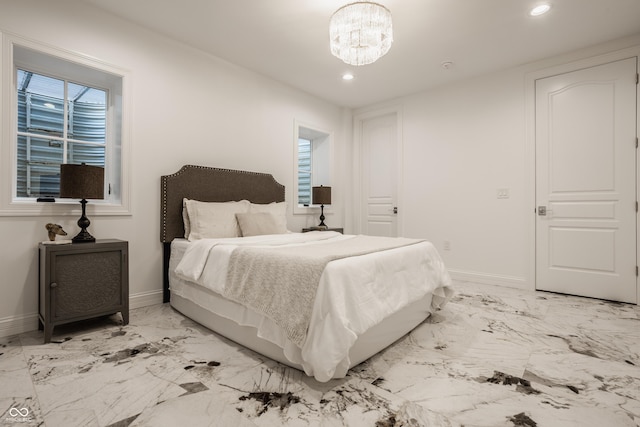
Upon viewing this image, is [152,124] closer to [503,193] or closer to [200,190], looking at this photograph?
[200,190]

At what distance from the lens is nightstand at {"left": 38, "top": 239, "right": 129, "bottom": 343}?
215 centimetres

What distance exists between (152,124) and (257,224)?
4.39 ft

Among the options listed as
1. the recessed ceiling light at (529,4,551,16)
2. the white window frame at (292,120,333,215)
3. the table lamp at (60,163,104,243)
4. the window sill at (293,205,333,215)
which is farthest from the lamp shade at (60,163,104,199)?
the recessed ceiling light at (529,4,551,16)

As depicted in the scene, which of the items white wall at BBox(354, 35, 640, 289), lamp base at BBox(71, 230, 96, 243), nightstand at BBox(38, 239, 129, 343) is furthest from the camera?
white wall at BBox(354, 35, 640, 289)

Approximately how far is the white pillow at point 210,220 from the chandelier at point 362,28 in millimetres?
1792

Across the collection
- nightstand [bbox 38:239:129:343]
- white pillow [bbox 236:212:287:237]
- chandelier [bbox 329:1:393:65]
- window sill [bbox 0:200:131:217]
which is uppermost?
chandelier [bbox 329:1:393:65]

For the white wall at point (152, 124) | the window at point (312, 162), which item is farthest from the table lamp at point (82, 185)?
the window at point (312, 162)

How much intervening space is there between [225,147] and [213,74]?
78 cm

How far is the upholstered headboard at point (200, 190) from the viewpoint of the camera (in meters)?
3.03

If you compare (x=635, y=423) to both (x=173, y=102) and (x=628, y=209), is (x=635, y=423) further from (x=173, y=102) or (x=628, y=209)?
(x=173, y=102)

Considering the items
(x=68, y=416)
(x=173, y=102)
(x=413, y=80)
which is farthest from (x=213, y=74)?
(x=68, y=416)

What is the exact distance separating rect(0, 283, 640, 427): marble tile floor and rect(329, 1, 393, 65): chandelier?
2168mm

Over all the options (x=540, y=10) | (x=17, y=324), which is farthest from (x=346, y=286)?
(x=540, y=10)

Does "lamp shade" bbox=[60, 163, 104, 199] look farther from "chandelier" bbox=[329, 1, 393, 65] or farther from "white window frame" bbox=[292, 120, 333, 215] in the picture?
"white window frame" bbox=[292, 120, 333, 215]
